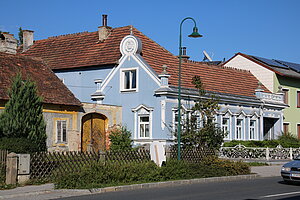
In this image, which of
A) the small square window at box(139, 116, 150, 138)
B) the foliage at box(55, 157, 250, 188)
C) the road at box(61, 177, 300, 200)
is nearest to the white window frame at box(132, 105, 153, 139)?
the small square window at box(139, 116, 150, 138)

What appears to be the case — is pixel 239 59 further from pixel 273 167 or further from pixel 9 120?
pixel 9 120

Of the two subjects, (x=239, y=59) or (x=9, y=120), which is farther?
(x=239, y=59)

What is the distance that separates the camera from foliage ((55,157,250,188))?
17531 millimetres

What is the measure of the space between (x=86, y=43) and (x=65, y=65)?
8.16ft

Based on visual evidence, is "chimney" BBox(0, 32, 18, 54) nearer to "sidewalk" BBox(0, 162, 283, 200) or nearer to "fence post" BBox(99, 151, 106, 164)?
"fence post" BBox(99, 151, 106, 164)

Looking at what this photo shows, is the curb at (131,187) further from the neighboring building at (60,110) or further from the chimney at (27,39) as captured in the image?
the chimney at (27,39)

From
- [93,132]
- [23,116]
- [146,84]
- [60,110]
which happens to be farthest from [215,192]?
[146,84]

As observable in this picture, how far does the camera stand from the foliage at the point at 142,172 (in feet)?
57.5

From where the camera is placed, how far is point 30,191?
1638cm

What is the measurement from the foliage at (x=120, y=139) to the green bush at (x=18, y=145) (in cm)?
1234

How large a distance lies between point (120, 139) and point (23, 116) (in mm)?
12496

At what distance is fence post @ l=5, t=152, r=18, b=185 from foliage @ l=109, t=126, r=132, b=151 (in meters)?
15.2

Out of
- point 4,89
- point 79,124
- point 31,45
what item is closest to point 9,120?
point 4,89

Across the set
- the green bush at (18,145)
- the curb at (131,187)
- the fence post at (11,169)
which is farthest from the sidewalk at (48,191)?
the green bush at (18,145)
